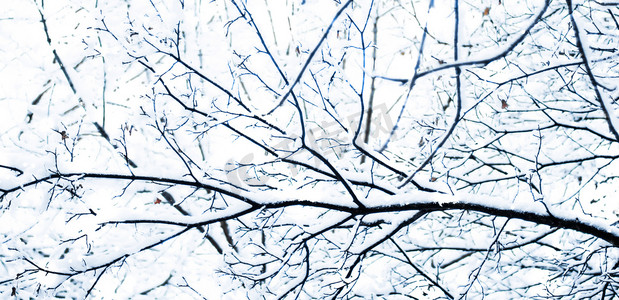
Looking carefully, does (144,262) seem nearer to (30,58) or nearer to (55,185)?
(30,58)

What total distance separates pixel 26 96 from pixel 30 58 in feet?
1.40

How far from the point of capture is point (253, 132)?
252 centimetres

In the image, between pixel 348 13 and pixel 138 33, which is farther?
pixel 138 33

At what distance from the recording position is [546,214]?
222cm

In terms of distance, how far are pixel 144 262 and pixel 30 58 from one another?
2.79 metres

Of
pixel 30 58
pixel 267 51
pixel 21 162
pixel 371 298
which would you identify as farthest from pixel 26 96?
pixel 371 298

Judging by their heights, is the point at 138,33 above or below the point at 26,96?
below

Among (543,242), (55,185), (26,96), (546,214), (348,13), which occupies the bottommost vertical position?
(55,185)

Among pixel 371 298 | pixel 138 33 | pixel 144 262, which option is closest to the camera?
pixel 138 33

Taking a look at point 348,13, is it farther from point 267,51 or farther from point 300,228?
point 300,228

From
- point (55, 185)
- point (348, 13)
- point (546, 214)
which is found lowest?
point (55, 185)

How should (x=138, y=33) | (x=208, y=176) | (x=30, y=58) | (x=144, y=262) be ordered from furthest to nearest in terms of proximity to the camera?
(x=144, y=262) < (x=30, y=58) < (x=208, y=176) < (x=138, y=33)

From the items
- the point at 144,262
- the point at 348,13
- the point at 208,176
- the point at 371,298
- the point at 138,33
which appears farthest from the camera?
the point at 144,262

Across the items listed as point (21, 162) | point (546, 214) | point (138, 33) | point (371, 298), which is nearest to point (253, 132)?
point (138, 33)
